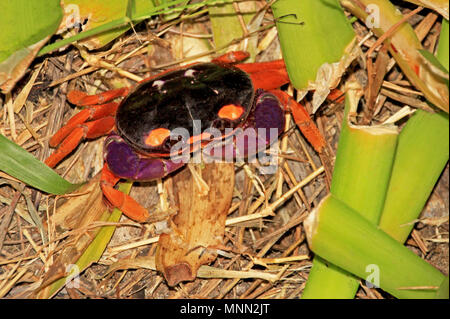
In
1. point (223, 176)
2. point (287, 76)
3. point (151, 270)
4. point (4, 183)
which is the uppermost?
point (287, 76)

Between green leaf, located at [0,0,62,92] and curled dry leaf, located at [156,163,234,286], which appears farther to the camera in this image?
curled dry leaf, located at [156,163,234,286]

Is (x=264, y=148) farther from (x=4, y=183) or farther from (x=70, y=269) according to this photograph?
(x=4, y=183)

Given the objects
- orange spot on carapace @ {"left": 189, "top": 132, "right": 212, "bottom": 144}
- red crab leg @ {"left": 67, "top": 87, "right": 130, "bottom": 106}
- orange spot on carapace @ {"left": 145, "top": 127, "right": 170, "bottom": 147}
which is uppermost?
red crab leg @ {"left": 67, "top": 87, "right": 130, "bottom": 106}

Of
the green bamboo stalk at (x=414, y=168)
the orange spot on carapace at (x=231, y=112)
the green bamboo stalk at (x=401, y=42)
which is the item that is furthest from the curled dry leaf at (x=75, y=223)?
the green bamboo stalk at (x=401, y=42)

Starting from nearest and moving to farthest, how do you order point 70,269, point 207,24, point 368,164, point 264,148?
point 368,164, point 70,269, point 264,148, point 207,24

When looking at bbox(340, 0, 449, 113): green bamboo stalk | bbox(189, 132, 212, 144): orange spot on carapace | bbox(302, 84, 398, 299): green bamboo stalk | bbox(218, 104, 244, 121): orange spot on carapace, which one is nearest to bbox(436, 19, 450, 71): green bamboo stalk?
bbox(340, 0, 449, 113): green bamboo stalk

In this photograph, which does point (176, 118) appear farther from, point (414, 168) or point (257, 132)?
point (414, 168)

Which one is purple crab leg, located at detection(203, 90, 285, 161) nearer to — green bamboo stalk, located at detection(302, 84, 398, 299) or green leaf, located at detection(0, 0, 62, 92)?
green bamboo stalk, located at detection(302, 84, 398, 299)
